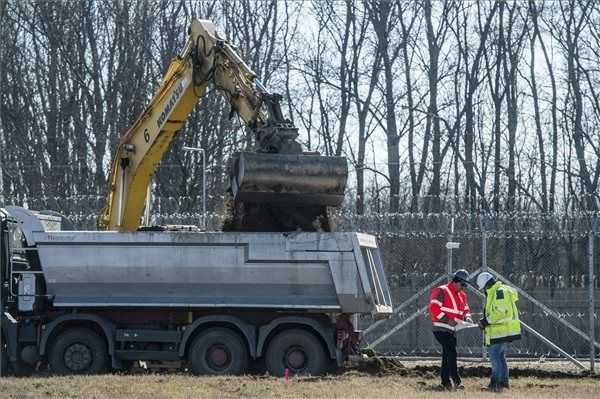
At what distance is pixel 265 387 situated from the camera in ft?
54.3

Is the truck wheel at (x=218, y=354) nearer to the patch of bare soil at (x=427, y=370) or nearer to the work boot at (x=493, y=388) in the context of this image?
the patch of bare soil at (x=427, y=370)

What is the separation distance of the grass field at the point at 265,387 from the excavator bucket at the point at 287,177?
107 inches

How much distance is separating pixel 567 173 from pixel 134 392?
2728 centimetres

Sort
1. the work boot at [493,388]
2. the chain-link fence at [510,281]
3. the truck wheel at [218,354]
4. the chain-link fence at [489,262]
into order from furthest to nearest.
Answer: the chain-link fence at [510,281], the chain-link fence at [489,262], the truck wheel at [218,354], the work boot at [493,388]

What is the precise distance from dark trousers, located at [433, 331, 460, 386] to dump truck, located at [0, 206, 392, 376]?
4.62 feet

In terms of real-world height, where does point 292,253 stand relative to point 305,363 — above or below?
above

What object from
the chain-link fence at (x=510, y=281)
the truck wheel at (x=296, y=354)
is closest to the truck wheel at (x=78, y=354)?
the truck wheel at (x=296, y=354)

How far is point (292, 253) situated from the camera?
61.8 feet

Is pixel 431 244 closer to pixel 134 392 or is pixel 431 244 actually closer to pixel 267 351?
pixel 267 351

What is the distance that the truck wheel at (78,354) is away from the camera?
19.4 metres

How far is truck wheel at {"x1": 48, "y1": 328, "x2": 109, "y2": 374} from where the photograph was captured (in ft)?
63.7

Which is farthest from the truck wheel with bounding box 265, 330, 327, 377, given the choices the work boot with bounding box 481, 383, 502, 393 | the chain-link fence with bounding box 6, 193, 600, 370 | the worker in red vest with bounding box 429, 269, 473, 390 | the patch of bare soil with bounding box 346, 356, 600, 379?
the work boot with bounding box 481, 383, 502, 393

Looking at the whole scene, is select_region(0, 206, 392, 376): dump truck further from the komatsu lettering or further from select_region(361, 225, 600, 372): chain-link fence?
select_region(361, 225, 600, 372): chain-link fence

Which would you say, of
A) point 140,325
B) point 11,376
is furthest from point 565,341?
point 11,376
